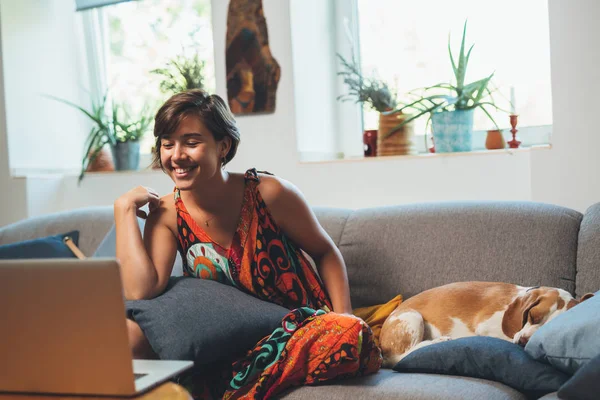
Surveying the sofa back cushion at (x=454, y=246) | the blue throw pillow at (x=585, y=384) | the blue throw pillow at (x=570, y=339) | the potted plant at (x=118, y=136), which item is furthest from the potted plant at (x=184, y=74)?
the blue throw pillow at (x=585, y=384)

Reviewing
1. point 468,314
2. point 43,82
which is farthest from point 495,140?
point 43,82

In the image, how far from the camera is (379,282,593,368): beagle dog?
196 centimetres

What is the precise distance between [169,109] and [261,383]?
2.74 feet

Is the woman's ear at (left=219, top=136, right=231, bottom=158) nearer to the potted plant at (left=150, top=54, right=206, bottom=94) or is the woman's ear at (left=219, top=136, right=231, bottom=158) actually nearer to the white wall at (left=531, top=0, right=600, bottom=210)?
the white wall at (left=531, top=0, right=600, bottom=210)

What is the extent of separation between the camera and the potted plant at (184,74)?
363 centimetres

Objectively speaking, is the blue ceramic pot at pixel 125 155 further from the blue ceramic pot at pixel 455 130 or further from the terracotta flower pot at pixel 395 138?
the blue ceramic pot at pixel 455 130

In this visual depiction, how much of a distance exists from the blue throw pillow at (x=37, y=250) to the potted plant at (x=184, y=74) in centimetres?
119

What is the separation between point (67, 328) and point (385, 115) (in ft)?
7.05

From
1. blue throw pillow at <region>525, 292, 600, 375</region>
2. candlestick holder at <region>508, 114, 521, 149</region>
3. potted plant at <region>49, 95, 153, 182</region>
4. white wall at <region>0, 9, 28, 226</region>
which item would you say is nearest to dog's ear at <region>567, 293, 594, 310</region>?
blue throw pillow at <region>525, 292, 600, 375</region>

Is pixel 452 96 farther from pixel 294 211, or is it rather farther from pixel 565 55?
pixel 294 211

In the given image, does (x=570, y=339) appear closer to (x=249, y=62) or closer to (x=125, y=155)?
(x=249, y=62)

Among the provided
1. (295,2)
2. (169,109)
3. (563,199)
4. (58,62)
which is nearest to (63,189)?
(58,62)

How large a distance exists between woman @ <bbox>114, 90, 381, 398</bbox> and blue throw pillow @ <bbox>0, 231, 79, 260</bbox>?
0.56 meters

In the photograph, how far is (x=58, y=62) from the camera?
3918mm
